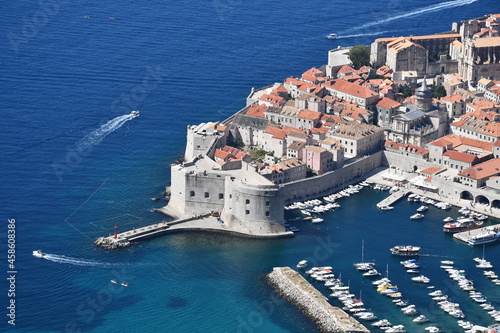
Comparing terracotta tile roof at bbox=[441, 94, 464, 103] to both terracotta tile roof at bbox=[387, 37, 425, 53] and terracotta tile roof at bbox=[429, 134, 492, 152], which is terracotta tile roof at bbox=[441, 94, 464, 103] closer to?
terracotta tile roof at bbox=[429, 134, 492, 152]

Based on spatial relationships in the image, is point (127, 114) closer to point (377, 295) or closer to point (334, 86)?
point (334, 86)

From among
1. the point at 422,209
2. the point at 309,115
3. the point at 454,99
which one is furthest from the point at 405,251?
the point at 454,99

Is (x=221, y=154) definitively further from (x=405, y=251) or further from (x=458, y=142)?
(x=458, y=142)

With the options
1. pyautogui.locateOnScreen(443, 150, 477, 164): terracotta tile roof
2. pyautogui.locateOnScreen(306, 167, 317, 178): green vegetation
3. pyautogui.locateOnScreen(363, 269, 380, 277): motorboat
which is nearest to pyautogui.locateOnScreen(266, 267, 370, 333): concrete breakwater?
pyautogui.locateOnScreen(363, 269, 380, 277): motorboat

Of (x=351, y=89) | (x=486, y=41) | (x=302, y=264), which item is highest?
(x=486, y=41)

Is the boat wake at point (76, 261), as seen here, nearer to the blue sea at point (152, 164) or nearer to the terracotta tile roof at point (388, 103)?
the blue sea at point (152, 164)

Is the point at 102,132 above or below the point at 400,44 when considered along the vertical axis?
below


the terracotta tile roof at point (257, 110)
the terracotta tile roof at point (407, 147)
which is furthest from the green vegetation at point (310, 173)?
the terracotta tile roof at point (257, 110)
